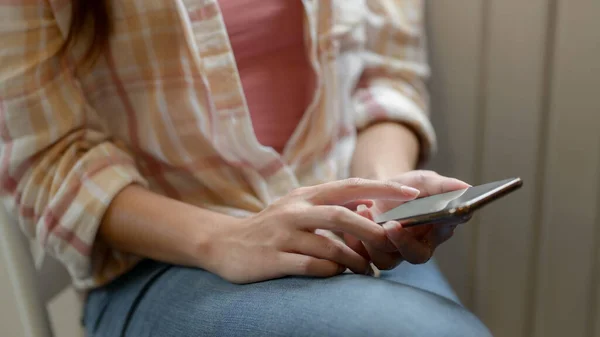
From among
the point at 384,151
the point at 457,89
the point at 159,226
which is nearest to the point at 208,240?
the point at 159,226

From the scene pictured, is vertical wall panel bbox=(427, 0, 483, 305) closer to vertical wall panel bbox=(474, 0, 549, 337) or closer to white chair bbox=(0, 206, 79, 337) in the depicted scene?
vertical wall panel bbox=(474, 0, 549, 337)

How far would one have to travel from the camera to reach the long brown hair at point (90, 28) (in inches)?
22.7

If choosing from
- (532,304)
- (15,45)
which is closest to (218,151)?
(15,45)

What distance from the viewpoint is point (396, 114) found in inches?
29.2

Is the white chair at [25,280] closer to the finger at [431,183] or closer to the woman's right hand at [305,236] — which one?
the woman's right hand at [305,236]

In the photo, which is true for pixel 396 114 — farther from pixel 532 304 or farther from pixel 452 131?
pixel 532 304

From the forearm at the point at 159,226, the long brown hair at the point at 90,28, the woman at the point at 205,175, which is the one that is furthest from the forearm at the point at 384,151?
the long brown hair at the point at 90,28

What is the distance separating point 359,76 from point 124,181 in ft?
1.22

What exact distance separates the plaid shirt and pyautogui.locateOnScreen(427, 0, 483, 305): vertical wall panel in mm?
191

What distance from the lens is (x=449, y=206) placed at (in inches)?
15.8

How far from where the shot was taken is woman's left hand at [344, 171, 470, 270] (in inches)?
18.5

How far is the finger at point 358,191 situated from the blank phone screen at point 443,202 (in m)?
0.01

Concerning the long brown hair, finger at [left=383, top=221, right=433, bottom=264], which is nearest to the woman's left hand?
finger at [left=383, top=221, right=433, bottom=264]

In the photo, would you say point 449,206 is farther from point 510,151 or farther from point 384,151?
point 510,151
